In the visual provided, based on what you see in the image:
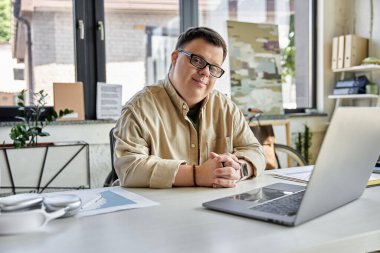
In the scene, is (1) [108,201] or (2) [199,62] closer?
(1) [108,201]

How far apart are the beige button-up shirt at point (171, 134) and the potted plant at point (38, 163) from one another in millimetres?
895

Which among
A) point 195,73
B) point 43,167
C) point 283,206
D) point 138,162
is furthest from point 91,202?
point 43,167

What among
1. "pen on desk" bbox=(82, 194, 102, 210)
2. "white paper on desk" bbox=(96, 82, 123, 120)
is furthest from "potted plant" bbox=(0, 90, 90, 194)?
"pen on desk" bbox=(82, 194, 102, 210)

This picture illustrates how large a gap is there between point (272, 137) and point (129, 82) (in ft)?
3.84

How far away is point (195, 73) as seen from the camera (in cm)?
151

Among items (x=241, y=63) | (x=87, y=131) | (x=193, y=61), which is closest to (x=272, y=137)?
(x=241, y=63)

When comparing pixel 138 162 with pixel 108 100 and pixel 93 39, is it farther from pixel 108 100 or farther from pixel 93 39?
pixel 93 39

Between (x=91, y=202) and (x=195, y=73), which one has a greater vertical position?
(x=195, y=73)

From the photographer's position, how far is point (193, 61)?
4.91ft

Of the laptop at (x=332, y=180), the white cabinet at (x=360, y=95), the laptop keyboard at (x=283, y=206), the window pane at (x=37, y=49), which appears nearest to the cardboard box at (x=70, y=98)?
the window pane at (x=37, y=49)

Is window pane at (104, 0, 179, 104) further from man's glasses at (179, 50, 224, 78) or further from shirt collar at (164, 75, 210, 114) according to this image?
man's glasses at (179, 50, 224, 78)

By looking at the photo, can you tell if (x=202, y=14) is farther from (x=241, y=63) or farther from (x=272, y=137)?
(x=272, y=137)

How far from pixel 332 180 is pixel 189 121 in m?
0.77

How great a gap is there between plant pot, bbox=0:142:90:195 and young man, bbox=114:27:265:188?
0.89 m
